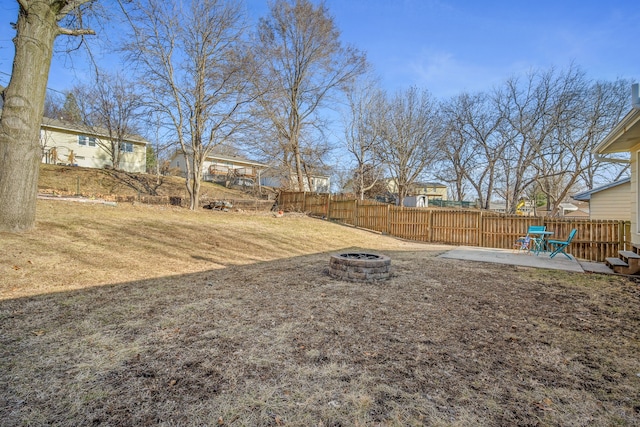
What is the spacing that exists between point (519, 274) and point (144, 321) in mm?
6375

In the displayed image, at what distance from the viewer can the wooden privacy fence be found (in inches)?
386

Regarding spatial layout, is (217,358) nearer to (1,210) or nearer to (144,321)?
(144,321)

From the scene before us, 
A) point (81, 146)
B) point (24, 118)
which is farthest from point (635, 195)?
point (81, 146)

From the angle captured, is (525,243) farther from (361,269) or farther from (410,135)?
(410,135)

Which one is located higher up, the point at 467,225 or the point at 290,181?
the point at 290,181

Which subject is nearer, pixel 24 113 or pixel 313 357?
pixel 313 357

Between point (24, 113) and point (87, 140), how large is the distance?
78.5ft

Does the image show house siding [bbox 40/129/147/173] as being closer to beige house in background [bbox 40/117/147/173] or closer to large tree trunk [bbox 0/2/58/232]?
beige house in background [bbox 40/117/147/173]

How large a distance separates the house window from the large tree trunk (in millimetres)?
23224

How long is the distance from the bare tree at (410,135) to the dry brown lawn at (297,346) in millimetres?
18301

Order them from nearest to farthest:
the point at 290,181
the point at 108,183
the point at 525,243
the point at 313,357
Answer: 1. the point at 313,357
2. the point at 525,243
3. the point at 108,183
4. the point at 290,181

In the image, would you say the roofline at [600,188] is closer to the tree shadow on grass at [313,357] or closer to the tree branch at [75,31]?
the tree shadow on grass at [313,357]

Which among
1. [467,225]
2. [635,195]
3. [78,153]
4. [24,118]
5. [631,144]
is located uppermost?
[78,153]

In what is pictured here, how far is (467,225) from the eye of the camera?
1259 cm
